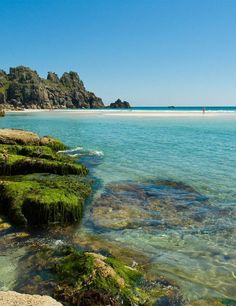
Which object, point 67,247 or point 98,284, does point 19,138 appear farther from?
point 98,284

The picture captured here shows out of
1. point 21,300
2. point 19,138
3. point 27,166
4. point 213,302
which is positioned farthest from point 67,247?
point 19,138

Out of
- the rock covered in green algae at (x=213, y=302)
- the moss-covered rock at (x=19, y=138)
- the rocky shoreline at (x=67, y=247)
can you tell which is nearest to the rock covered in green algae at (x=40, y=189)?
the rocky shoreline at (x=67, y=247)

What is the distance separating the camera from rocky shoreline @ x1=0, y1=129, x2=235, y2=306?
7.97 metres

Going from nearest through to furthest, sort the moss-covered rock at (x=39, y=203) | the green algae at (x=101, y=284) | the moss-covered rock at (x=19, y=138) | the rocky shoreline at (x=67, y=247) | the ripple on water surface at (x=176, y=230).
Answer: the green algae at (x=101, y=284) < the rocky shoreline at (x=67, y=247) < the ripple on water surface at (x=176, y=230) < the moss-covered rock at (x=39, y=203) < the moss-covered rock at (x=19, y=138)

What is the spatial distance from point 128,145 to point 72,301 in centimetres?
2878

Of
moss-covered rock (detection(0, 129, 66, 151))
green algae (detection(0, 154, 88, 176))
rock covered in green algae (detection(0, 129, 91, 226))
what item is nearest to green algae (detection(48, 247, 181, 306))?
rock covered in green algae (detection(0, 129, 91, 226))

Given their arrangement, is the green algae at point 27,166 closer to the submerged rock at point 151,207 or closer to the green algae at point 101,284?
the submerged rock at point 151,207

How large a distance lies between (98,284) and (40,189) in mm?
6762

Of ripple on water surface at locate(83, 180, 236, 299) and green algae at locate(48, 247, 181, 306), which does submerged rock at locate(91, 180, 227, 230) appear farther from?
green algae at locate(48, 247, 181, 306)

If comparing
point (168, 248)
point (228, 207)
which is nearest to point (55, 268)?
→ point (168, 248)

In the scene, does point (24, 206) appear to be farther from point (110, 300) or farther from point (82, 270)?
point (110, 300)

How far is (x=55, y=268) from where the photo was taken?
359 inches

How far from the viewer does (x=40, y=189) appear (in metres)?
14.1

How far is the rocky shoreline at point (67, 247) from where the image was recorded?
7973mm
